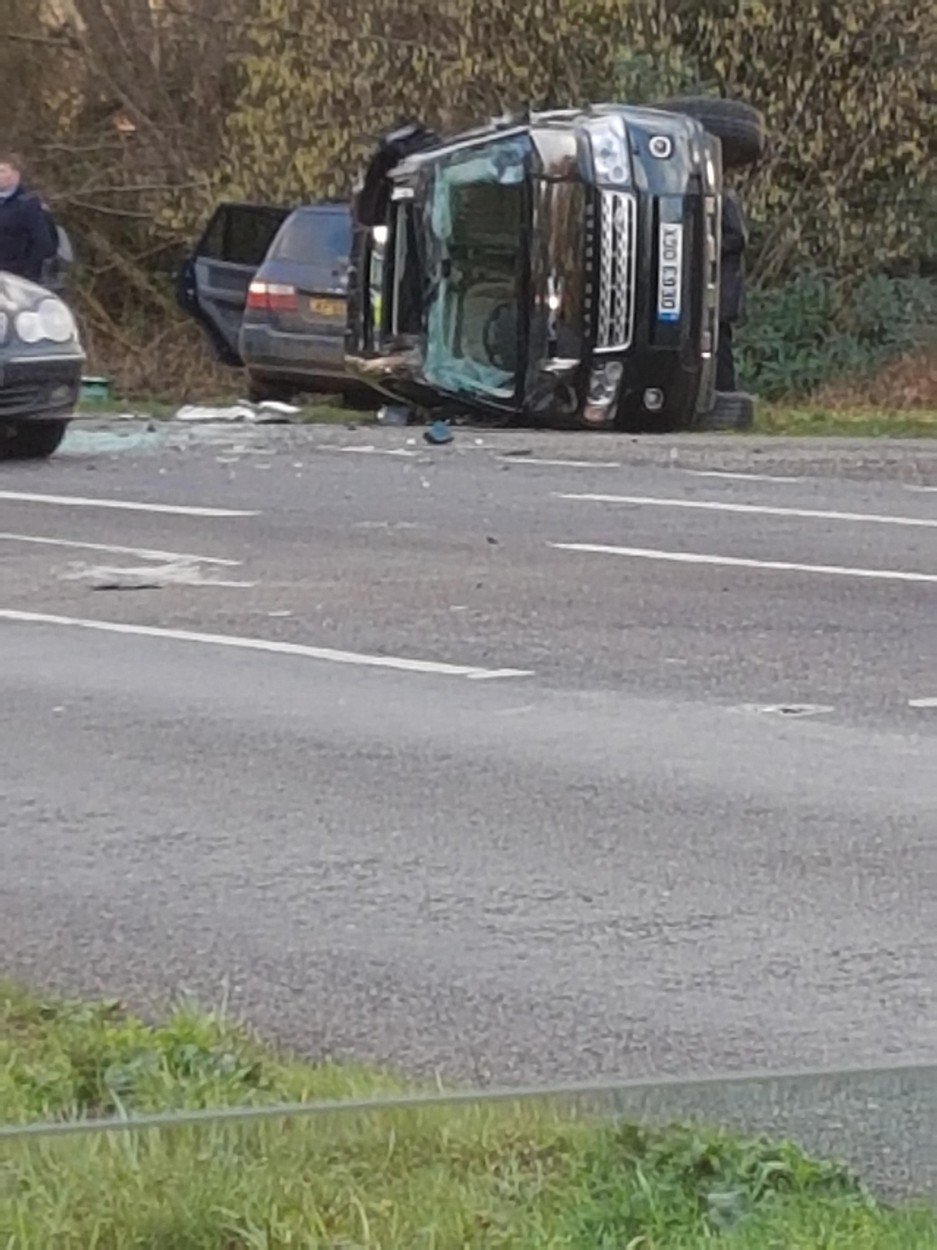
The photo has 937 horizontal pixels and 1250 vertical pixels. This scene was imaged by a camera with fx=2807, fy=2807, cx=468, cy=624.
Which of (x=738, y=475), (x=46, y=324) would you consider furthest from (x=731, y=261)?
(x=46, y=324)

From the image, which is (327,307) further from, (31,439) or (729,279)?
(31,439)

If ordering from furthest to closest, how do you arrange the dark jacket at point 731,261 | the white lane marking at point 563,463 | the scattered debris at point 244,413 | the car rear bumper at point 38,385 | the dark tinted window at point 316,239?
the dark tinted window at point 316,239 < the scattered debris at point 244,413 < the dark jacket at point 731,261 < the white lane marking at point 563,463 < the car rear bumper at point 38,385

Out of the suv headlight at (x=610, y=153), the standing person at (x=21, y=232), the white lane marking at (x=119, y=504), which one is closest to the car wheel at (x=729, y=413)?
Answer: the suv headlight at (x=610, y=153)

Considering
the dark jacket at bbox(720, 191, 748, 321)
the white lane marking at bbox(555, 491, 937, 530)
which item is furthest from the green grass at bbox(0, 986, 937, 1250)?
the dark jacket at bbox(720, 191, 748, 321)

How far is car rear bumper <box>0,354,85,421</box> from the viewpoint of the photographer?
14227 mm

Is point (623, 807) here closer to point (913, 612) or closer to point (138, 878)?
point (138, 878)

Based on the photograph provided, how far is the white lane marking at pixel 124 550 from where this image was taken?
11.1m

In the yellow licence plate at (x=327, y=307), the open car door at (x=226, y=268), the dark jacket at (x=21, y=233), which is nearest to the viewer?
the dark jacket at (x=21, y=233)

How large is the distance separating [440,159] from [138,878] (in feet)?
41.0

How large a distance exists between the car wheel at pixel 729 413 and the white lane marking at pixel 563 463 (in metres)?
2.83

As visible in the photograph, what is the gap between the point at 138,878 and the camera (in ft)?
20.4

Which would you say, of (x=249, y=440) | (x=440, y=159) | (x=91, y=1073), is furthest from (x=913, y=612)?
(x=440, y=159)

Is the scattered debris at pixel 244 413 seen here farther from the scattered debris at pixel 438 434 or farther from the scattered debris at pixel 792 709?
the scattered debris at pixel 792 709

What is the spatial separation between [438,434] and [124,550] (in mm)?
5689
